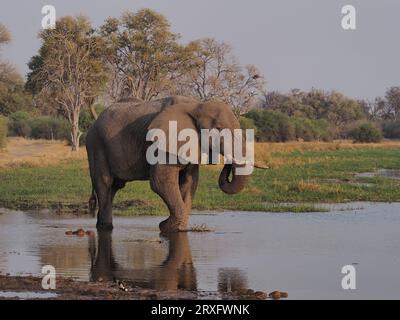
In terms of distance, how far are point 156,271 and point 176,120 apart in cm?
431

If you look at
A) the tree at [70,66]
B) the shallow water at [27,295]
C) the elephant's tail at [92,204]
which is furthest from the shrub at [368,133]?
the shallow water at [27,295]

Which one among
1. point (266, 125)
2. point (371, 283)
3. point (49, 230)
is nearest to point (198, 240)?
point (49, 230)

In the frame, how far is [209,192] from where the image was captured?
22.3 metres

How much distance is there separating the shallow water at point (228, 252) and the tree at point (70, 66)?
31189 mm

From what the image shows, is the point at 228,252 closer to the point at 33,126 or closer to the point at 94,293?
the point at 94,293

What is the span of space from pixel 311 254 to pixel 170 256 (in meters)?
1.85

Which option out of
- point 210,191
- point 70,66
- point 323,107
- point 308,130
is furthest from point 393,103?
point 210,191

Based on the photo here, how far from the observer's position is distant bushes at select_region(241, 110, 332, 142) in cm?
6862

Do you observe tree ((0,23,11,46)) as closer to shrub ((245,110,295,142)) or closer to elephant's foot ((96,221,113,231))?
shrub ((245,110,295,142))

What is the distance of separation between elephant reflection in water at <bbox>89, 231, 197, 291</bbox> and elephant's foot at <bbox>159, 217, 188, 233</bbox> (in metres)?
1.25

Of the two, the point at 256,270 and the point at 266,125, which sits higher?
the point at 266,125
